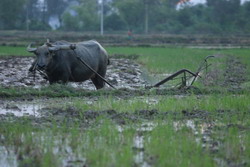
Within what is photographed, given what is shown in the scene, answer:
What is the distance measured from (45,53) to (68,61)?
70 cm

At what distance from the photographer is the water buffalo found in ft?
29.7

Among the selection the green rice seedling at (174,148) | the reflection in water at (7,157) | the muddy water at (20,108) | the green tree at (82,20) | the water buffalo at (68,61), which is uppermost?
the water buffalo at (68,61)

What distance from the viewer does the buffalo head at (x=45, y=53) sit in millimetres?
8852

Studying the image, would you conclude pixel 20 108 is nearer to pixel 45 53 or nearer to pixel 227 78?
pixel 45 53

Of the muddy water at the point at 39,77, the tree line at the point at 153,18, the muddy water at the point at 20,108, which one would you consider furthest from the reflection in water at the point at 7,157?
the tree line at the point at 153,18

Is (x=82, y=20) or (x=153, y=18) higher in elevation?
(x=153, y=18)

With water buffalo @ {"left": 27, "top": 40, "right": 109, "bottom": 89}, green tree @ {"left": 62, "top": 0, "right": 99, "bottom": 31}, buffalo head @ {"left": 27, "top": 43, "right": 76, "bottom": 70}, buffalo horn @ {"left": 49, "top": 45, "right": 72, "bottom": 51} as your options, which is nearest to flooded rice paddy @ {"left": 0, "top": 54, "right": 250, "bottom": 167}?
buffalo head @ {"left": 27, "top": 43, "right": 76, "bottom": 70}

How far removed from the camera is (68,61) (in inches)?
378

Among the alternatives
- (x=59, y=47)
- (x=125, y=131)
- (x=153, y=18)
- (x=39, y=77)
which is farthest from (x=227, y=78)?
(x=153, y=18)

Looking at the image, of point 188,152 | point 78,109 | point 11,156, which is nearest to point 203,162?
point 188,152

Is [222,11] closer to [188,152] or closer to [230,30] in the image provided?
[230,30]

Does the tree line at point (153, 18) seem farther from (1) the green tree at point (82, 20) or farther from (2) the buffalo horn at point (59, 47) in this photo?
(2) the buffalo horn at point (59, 47)

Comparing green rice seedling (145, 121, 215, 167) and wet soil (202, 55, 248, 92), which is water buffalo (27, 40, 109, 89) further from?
green rice seedling (145, 121, 215, 167)

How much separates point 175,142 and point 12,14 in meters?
47.4
